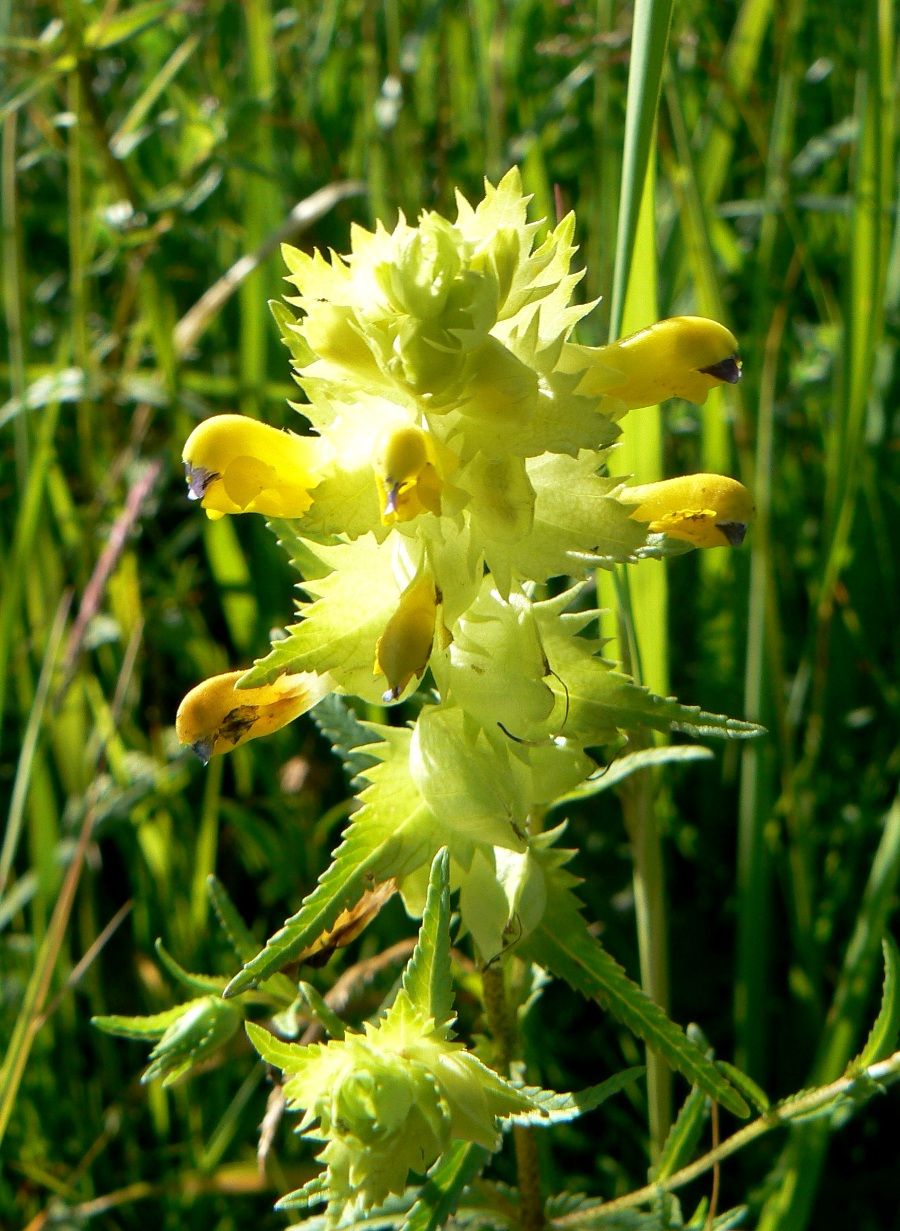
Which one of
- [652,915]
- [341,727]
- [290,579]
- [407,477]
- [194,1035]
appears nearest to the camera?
[407,477]

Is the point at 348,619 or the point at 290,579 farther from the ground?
the point at 348,619

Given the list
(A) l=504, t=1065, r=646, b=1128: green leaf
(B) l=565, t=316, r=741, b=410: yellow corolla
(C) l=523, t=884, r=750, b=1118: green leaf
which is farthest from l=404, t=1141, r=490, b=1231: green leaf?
(B) l=565, t=316, r=741, b=410: yellow corolla

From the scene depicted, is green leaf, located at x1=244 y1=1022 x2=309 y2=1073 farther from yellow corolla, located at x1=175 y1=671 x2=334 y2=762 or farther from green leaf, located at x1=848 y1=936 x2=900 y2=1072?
green leaf, located at x1=848 y1=936 x2=900 y2=1072

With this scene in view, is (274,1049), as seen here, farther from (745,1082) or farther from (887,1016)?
(887,1016)

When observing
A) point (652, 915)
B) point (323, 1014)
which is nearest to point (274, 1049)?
point (323, 1014)

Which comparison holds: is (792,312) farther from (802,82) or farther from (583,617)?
(583,617)

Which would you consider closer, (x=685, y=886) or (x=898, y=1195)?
(x=898, y=1195)

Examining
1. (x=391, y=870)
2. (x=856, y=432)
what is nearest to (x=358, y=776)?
(x=391, y=870)

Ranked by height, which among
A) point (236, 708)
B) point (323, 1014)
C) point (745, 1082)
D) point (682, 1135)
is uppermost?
point (236, 708)
